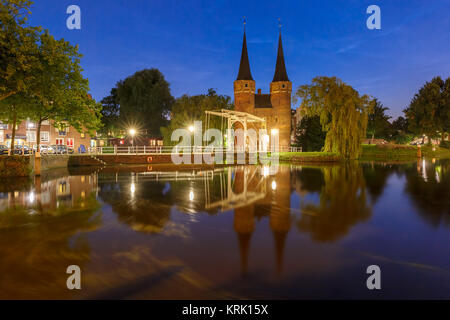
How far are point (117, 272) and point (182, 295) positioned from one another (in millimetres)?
1380

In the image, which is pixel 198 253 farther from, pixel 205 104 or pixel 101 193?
pixel 205 104

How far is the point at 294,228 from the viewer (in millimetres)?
6730

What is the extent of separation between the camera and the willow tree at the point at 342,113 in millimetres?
29219

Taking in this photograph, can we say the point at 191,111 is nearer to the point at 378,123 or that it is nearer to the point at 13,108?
the point at 13,108

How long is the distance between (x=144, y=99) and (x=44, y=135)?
55.9 ft

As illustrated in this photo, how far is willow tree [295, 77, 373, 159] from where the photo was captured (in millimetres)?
29219

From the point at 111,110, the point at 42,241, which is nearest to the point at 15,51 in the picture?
the point at 42,241

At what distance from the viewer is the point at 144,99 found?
49.4 metres

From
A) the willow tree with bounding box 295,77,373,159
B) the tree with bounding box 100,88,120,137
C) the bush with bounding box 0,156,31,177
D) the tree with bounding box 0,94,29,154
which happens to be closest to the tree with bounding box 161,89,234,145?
the willow tree with bounding box 295,77,373,159

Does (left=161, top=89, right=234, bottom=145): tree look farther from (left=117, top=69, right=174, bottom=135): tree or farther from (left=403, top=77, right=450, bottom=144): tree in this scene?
(left=403, top=77, right=450, bottom=144): tree

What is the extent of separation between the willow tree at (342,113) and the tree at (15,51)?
27.2 metres

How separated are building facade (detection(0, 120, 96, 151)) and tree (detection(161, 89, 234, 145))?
12857 mm

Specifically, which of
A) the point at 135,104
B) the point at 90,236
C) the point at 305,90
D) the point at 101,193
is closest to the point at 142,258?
the point at 90,236

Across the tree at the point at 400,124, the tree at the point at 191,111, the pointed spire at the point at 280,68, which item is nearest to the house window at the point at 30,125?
the tree at the point at 191,111
